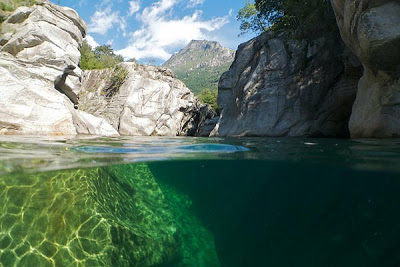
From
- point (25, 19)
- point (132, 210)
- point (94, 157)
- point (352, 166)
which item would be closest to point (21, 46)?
point (25, 19)

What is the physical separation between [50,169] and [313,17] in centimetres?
1668

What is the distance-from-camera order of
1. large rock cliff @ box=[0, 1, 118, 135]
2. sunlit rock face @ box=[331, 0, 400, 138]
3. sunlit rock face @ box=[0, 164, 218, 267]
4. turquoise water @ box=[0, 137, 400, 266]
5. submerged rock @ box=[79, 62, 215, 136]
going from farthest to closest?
submerged rock @ box=[79, 62, 215, 136] → large rock cliff @ box=[0, 1, 118, 135] → sunlit rock face @ box=[331, 0, 400, 138] → turquoise water @ box=[0, 137, 400, 266] → sunlit rock face @ box=[0, 164, 218, 267]

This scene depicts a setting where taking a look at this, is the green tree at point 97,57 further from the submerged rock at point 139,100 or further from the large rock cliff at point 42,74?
the large rock cliff at point 42,74

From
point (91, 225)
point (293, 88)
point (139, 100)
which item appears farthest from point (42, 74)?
point (293, 88)

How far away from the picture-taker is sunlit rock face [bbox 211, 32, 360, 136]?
14.3 m

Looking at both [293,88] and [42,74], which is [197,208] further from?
[42,74]

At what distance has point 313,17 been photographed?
1614 cm

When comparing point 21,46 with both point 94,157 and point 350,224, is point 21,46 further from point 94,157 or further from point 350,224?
point 350,224

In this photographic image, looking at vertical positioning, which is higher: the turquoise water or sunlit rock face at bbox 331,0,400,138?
sunlit rock face at bbox 331,0,400,138

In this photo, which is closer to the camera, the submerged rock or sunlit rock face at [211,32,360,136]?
sunlit rock face at [211,32,360,136]

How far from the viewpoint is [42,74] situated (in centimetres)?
1547

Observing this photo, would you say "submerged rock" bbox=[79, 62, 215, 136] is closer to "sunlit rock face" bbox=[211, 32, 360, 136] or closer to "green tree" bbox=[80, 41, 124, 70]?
"green tree" bbox=[80, 41, 124, 70]

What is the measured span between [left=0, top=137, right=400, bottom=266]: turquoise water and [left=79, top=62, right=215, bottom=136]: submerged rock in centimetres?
2177

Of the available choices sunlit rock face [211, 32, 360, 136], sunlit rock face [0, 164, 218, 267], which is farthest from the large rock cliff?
sunlit rock face [211, 32, 360, 136]
